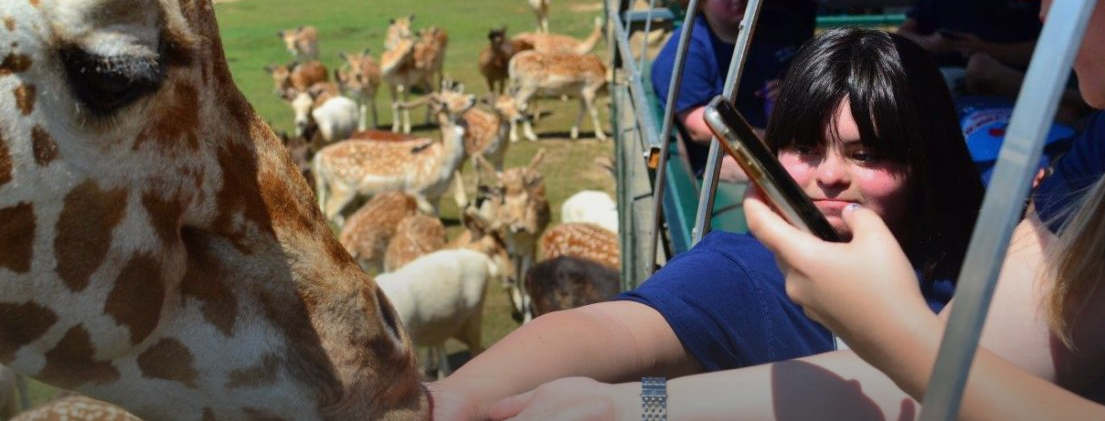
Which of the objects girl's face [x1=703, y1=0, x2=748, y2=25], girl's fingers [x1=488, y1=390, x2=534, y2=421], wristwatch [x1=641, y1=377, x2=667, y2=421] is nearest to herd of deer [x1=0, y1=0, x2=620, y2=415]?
girl's fingers [x1=488, y1=390, x2=534, y2=421]

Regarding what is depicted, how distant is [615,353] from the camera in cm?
177

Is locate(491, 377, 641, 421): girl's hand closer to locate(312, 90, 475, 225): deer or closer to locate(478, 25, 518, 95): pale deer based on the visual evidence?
locate(312, 90, 475, 225): deer

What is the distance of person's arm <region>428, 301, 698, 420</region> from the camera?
5.28ft

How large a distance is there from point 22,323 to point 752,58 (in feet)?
10.5

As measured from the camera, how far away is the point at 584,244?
743 cm

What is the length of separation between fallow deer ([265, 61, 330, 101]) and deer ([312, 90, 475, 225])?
4.23 metres

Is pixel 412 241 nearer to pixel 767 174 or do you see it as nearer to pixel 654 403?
pixel 654 403

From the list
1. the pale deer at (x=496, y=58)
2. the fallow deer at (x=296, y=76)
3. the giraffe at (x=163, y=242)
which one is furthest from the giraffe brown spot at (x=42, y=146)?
the pale deer at (x=496, y=58)

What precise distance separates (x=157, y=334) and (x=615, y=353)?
30.7 inches

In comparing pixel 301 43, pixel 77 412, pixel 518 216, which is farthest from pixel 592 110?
pixel 77 412

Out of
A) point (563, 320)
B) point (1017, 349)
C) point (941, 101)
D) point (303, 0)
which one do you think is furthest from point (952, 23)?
point (303, 0)

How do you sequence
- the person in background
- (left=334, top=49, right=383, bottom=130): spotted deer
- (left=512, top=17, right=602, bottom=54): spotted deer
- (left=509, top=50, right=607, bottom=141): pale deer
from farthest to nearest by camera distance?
(left=512, top=17, right=602, bottom=54): spotted deer
(left=334, top=49, right=383, bottom=130): spotted deer
(left=509, top=50, right=607, bottom=141): pale deer
the person in background

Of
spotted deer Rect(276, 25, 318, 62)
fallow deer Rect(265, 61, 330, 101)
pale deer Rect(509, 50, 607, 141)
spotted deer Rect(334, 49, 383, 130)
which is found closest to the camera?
pale deer Rect(509, 50, 607, 141)

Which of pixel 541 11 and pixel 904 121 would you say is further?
pixel 541 11
